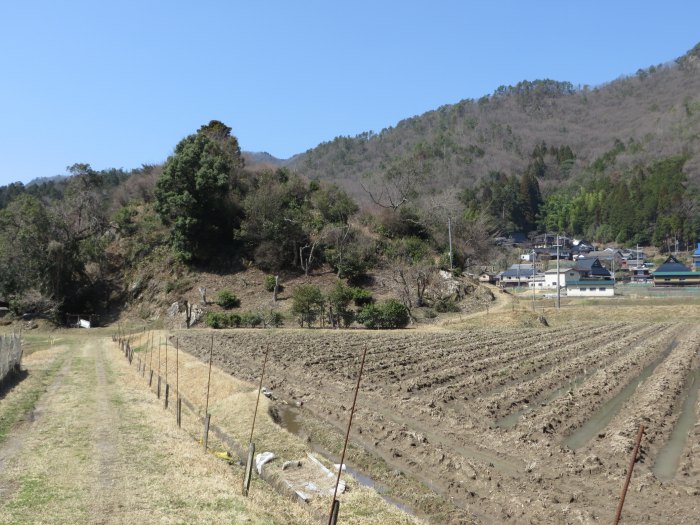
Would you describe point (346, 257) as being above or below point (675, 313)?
above

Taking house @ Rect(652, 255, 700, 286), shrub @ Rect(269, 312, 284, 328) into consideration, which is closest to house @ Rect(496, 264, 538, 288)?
house @ Rect(652, 255, 700, 286)

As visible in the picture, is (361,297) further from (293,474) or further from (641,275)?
(641,275)

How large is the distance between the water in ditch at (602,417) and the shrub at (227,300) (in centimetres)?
2739

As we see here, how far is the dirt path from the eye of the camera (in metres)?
7.17

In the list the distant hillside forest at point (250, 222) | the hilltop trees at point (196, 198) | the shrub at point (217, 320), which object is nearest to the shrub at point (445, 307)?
the distant hillside forest at point (250, 222)

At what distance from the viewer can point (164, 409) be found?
44.7ft

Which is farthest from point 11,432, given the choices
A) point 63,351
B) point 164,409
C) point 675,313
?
point 675,313

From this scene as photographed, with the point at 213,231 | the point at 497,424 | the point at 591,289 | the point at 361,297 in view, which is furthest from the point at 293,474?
the point at 591,289

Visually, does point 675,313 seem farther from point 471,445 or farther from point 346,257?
point 471,445

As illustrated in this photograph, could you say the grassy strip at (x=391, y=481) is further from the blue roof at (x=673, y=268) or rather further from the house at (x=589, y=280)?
the blue roof at (x=673, y=268)

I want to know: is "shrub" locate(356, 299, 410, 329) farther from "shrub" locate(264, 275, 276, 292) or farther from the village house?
the village house

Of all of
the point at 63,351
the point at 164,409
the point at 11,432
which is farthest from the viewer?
the point at 63,351

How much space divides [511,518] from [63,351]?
1018 inches

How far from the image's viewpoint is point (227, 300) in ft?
128
